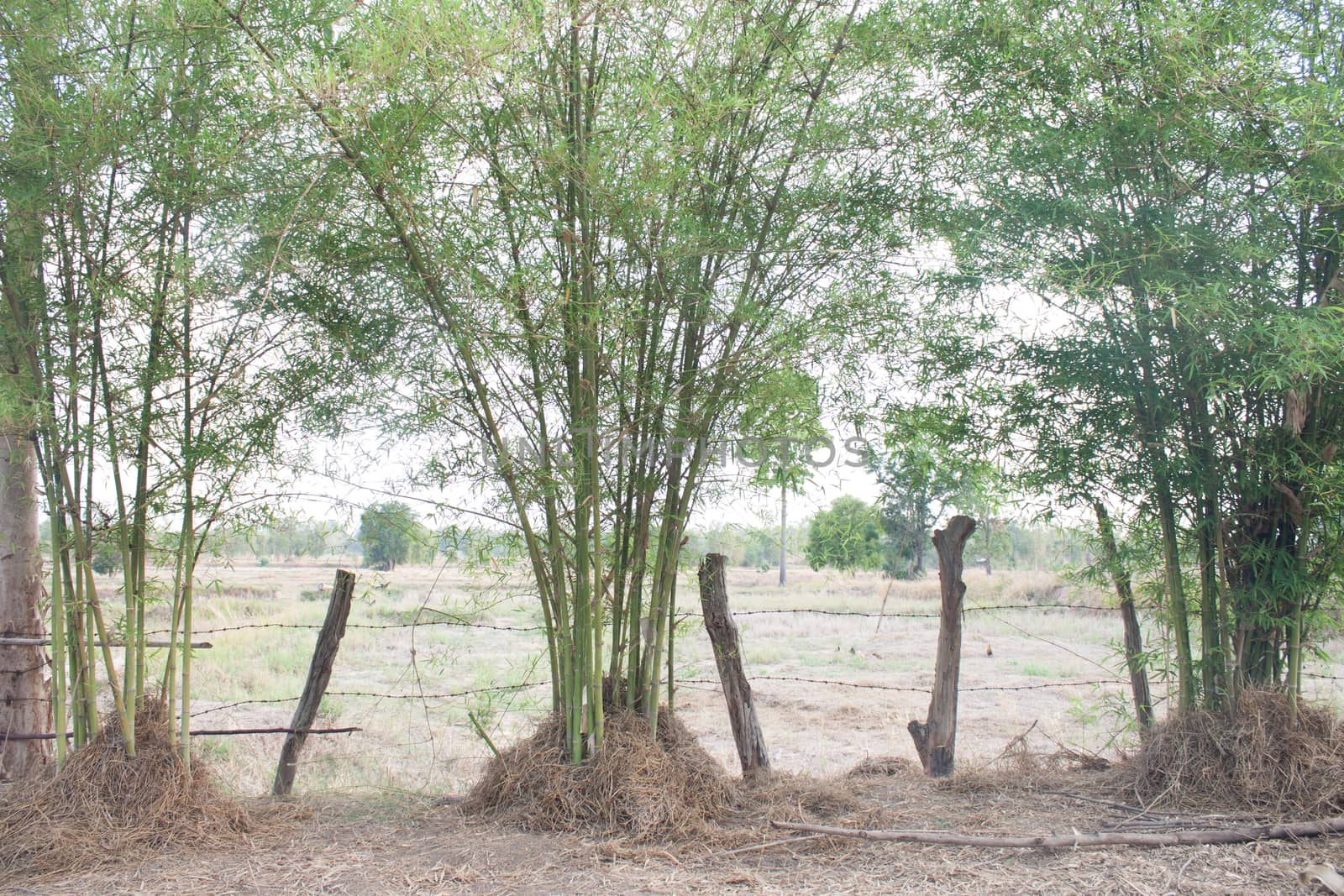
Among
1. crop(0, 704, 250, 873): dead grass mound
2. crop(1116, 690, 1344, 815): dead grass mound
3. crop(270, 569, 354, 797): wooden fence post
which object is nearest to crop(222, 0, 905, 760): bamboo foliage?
crop(270, 569, 354, 797): wooden fence post

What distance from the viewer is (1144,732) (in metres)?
3.51

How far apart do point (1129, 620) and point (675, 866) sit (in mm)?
2199

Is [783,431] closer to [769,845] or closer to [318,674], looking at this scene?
[769,845]

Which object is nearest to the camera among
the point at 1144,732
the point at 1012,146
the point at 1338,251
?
the point at 1338,251

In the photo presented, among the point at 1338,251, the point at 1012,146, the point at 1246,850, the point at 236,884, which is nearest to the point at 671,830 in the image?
the point at 236,884

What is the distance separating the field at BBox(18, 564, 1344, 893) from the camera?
108 inches

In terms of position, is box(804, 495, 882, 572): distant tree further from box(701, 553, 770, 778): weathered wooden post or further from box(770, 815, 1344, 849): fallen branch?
box(770, 815, 1344, 849): fallen branch

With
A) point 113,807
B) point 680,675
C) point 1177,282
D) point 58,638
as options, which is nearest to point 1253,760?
point 1177,282

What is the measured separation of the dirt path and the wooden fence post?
488 millimetres

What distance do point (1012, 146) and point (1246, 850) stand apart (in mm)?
2454

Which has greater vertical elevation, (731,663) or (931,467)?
(931,467)

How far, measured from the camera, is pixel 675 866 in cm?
285

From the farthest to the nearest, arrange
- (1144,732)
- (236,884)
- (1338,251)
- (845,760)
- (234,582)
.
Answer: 1. (234,582)
2. (845,760)
3. (1144,732)
4. (1338,251)
5. (236,884)

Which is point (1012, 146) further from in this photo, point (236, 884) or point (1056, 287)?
point (236, 884)
